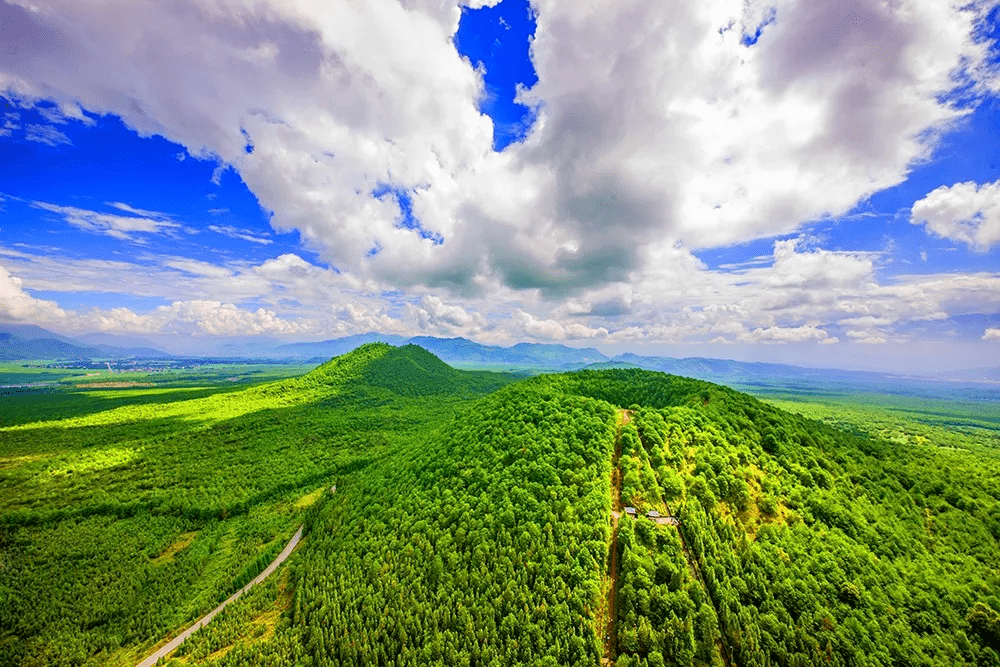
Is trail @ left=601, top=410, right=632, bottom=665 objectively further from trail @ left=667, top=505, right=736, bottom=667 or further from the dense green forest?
trail @ left=667, top=505, right=736, bottom=667

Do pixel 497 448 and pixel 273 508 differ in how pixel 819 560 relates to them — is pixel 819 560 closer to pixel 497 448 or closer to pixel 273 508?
pixel 497 448

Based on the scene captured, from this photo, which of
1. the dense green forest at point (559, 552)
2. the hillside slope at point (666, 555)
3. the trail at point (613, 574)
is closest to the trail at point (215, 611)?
the dense green forest at point (559, 552)

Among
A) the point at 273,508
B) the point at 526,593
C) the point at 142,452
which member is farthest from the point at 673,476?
the point at 142,452

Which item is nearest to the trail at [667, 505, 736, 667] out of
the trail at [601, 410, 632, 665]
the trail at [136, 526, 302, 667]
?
the trail at [601, 410, 632, 665]

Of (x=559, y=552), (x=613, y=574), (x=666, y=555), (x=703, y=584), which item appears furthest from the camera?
(x=559, y=552)

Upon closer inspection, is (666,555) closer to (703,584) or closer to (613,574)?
(703,584)

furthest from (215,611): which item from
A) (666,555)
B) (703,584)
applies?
(703,584)
